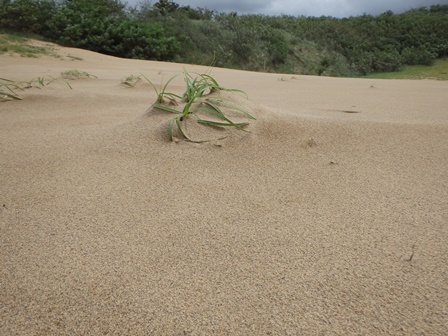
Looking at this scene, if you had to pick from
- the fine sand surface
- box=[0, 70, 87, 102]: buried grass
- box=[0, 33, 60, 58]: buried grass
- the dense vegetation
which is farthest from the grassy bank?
box=[0, 33, 60, 58]: buried grass

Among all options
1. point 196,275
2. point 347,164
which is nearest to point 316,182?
point 347,164

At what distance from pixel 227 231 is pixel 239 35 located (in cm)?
1067

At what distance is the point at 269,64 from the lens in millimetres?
10898

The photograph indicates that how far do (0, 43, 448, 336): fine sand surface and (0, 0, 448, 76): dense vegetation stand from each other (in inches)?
244

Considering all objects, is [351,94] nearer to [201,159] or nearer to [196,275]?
[201,159]

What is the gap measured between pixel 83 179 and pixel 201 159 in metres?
0.35

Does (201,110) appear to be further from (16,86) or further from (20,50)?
(20,50)

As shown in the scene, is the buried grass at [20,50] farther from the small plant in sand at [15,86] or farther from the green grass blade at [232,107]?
the green grass blade at [232,107]

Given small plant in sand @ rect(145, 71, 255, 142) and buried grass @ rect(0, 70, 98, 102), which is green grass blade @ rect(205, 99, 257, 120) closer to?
small plant in sand @ rect(145, 71, 255, 142)

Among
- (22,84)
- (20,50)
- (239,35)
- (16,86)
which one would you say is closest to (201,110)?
(16,86)

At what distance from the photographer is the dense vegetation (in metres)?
7.37

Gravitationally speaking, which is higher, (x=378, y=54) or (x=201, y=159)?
(x=378, y=54)

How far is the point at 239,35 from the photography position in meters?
10.5

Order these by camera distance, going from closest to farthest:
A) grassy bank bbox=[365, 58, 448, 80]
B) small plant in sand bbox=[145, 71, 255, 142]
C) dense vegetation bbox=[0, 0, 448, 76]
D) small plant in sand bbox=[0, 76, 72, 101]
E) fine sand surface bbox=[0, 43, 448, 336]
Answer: fine sand surface bbox=[0, 43, 448, 336] → small plant in sand bbox=[145, 71, 255, 142] → small plant in sand bbox=[0, 76, 72, 101] → grassy bank bbox=[365, 58, 448, 80] → dense vegetation bbox=[0, 0, 448, 76]
